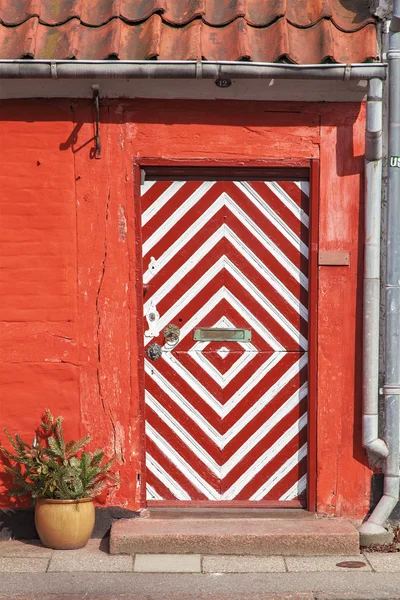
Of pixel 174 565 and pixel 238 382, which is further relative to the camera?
pixel 238 382

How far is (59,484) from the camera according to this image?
253 inches

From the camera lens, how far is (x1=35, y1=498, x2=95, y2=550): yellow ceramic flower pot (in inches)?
253

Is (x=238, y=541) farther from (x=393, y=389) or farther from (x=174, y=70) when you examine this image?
(x=174, y=70)

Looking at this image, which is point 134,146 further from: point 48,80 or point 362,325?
point 362,325

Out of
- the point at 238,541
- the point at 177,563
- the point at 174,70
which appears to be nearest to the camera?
the point at 174,70

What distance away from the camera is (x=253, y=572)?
6203mm

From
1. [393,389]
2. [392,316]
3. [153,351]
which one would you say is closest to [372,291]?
[392,316]

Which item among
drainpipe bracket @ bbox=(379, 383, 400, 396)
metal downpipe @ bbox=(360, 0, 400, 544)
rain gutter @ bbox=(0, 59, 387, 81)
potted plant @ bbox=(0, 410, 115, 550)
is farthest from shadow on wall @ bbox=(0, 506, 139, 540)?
rain gutter @ bbox=(0, 59, 387, 81)

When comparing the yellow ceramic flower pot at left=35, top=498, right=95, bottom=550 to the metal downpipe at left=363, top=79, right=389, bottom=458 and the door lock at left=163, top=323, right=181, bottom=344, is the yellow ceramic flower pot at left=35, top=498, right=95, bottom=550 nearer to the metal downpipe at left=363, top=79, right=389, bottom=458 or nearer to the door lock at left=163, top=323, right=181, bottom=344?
the door lock at left=163, top=323, right=181, bottom=344

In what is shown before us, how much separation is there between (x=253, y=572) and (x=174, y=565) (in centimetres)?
50

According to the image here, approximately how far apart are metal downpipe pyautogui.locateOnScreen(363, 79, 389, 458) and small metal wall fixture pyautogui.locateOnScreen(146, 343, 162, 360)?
1.40 m

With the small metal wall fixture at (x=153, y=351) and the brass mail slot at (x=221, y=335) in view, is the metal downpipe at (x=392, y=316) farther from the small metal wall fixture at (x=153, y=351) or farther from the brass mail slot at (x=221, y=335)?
the small metal wall fixture at (x=153, y=351)

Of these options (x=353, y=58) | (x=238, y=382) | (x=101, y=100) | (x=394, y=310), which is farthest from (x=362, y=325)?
(x=101, y=100)

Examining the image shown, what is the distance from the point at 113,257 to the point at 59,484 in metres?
1.53
